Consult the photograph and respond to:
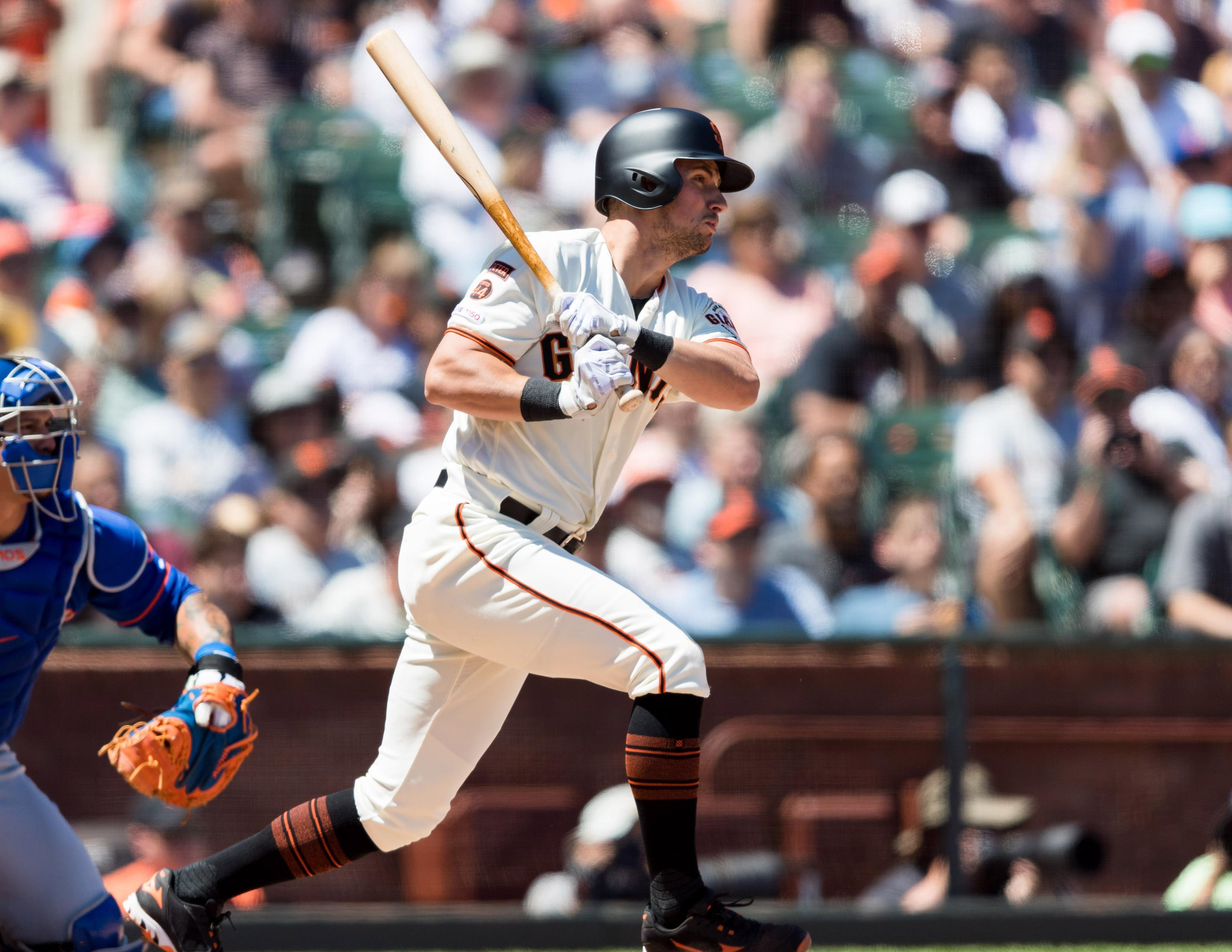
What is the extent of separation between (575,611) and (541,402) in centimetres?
45

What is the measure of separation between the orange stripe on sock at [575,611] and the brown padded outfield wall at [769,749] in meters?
2.13

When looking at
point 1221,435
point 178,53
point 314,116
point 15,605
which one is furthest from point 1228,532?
point 178,53

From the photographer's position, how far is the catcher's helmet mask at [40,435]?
11.2 feet

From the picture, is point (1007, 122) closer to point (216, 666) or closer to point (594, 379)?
point (594, 379)

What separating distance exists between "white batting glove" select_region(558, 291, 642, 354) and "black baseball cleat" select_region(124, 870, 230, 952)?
1.54 meters

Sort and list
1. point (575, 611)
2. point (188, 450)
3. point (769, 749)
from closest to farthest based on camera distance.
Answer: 1. point (575, 611)
2. point (769, 749)
3. point (188, 450)

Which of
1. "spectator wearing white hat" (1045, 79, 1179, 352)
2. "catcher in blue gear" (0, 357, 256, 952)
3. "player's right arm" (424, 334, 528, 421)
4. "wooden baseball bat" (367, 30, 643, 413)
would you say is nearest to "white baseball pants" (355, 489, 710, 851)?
"player's right arm" (424, 334, 528, 421)

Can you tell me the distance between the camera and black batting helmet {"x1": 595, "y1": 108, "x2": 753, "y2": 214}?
3.56 meters

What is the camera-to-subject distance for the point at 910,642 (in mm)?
5465

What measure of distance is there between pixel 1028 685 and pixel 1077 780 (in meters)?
0.35

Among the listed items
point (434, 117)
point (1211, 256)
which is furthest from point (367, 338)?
point (1211, 256)

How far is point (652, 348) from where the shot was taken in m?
3.37

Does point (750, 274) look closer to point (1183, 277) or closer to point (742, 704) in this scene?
point (1183, 277)

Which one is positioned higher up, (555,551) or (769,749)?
(555,551)
